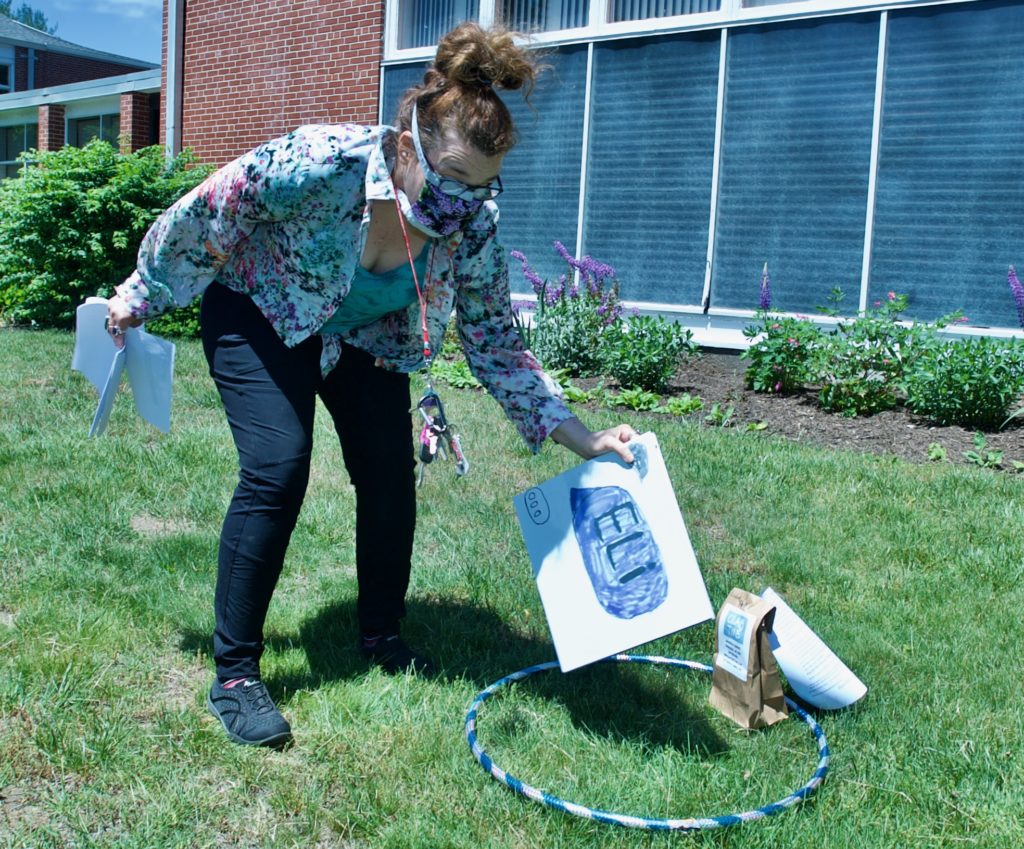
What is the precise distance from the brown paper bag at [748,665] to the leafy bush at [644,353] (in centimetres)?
479

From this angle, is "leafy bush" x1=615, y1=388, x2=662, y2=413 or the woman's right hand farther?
"leafy bush" x1=615, y1=388, x2=662, y2=413

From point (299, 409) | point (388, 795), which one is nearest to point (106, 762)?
point (388, 795)

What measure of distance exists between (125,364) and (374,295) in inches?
38.5

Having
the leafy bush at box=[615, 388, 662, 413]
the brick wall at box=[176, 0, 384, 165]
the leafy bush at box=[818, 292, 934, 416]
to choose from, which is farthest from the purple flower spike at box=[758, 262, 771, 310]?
the brick wall at box=[176, 0, 384, 165]

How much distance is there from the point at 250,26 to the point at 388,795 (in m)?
12.2

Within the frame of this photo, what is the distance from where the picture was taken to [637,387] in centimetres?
773

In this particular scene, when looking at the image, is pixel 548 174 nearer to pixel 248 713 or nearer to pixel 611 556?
pixel 611 556

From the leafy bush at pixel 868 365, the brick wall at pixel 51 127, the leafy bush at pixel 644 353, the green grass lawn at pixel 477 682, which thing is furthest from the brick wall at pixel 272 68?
the brick wall at pixel 51 127

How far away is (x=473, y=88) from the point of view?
8.67ft

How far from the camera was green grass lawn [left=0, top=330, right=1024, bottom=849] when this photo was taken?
2.50 metres

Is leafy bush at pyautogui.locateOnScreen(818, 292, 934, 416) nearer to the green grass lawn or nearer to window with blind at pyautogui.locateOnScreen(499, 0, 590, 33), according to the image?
the green grass lawn

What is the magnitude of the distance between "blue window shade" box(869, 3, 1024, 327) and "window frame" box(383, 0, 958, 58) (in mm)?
283

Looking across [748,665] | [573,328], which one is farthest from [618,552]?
[573,328]

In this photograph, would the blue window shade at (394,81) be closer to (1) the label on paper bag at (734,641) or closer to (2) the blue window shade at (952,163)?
(2) the blue window shade at (952,163)
